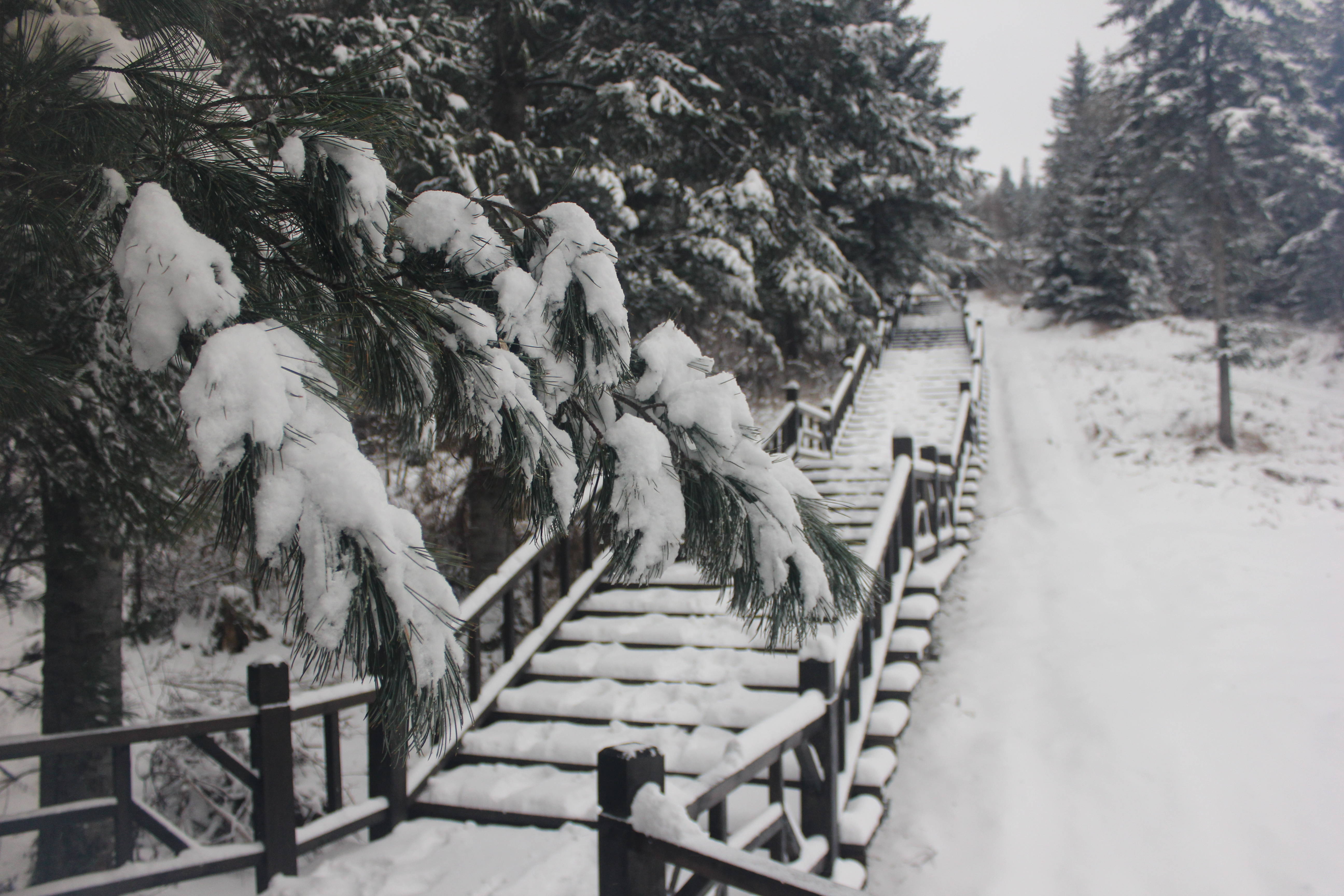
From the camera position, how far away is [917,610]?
18.4 feet

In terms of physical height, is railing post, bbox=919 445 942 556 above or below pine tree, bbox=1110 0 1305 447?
below

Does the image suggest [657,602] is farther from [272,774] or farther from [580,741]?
[272,774]

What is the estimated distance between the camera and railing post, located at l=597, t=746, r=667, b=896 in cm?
182

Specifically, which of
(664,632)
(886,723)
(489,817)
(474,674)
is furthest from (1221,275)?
(489,817)

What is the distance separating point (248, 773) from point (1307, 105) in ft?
78.8

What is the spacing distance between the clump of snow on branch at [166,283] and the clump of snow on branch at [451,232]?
40 centimetres

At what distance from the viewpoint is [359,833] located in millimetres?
5152

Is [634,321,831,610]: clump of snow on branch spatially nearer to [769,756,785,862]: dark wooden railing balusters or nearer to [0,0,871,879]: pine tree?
[0,0,871,879]: pine tree

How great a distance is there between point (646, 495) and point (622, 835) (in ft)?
2.86

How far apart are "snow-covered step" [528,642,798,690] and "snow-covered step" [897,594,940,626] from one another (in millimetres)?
1372

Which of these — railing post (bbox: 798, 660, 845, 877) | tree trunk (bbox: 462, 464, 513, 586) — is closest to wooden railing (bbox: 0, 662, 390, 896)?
railing post (bbox: 798, 660, 845, 877)

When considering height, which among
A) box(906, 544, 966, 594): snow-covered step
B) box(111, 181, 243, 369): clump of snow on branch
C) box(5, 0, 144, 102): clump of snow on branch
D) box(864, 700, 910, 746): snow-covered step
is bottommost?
box(864, 700, 910, 746): snow-covered step

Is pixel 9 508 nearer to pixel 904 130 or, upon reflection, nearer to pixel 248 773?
pixel 248 773

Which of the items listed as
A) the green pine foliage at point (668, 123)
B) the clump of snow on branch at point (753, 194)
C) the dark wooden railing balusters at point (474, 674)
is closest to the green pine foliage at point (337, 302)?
the green pine foliage at point (668, 123)
